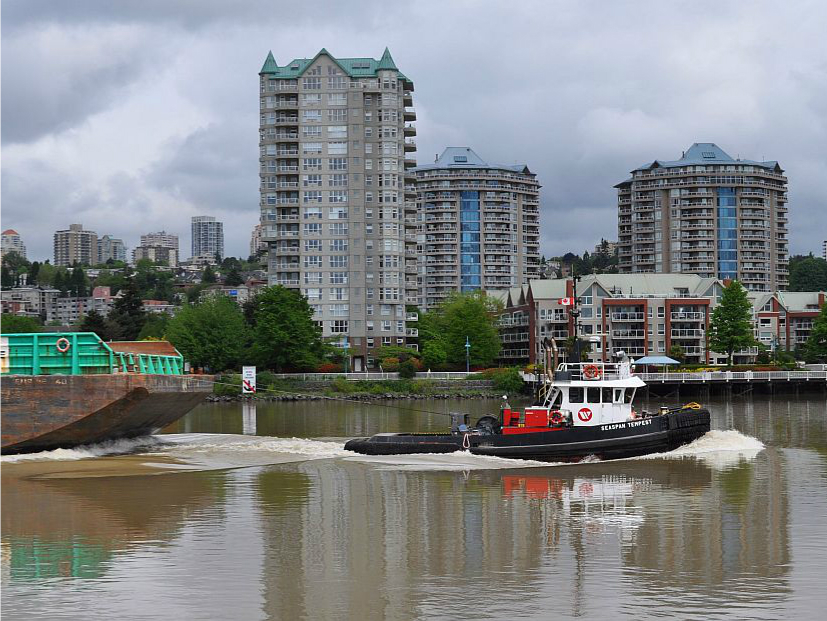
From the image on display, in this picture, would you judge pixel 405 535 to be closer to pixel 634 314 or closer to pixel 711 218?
pixel 634 314

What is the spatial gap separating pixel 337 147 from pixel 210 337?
78.3 feet

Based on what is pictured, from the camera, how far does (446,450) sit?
1423 inches

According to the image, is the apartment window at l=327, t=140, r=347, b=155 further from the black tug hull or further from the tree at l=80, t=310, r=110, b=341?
the black tug hull

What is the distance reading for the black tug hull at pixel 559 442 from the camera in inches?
1390

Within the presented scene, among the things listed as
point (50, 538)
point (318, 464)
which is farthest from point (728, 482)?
point (50, 538)

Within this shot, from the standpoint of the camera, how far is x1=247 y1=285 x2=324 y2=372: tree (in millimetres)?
94750

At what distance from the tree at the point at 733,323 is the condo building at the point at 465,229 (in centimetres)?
8272

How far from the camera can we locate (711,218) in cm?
17712

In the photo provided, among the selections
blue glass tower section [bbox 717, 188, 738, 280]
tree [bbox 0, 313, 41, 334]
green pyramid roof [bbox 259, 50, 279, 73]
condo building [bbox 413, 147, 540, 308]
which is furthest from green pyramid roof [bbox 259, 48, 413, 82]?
blue glass tower section [bbox 717, 188, 738, 280]

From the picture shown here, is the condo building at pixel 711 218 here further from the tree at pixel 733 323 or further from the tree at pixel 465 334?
the tree at pixel 733 323

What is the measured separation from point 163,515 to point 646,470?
51.6ft

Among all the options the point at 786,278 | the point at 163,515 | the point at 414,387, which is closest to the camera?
the point at 163,515

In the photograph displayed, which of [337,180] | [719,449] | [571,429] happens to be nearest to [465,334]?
[337,180]

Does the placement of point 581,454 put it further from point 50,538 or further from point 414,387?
point 414,387
